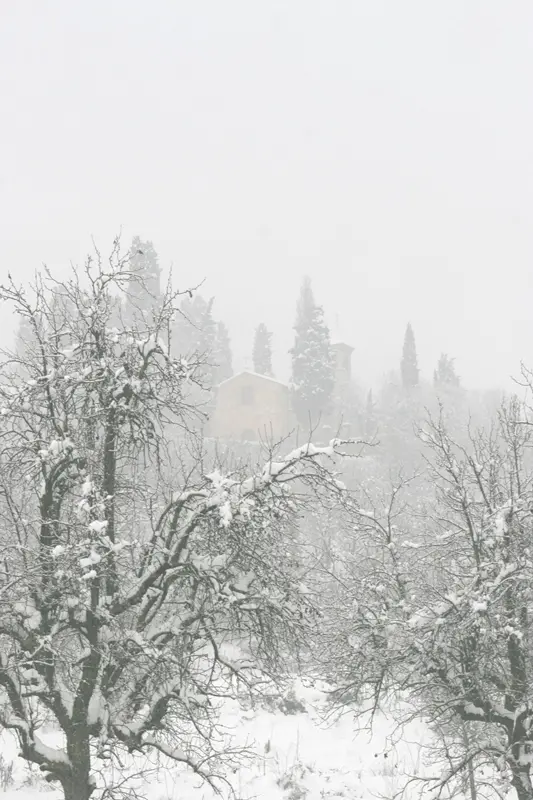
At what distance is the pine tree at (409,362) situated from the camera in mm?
66062

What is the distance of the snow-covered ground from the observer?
37.0 ft

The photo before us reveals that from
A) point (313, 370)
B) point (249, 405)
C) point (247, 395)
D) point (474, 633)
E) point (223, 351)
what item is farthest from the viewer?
point (223, 351)

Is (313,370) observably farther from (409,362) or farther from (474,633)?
(474,633)

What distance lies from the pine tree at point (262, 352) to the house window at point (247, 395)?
29.1 feet

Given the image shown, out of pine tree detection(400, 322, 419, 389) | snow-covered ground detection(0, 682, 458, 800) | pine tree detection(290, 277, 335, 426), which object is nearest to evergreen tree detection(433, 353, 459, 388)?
pine tree detection(400, 322, 419, 389)

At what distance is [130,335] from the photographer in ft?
26.6

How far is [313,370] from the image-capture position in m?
55.1

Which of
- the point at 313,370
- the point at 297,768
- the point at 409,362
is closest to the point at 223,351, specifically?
the point at 313,370

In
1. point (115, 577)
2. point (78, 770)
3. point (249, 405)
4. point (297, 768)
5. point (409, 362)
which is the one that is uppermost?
point (409, 362)

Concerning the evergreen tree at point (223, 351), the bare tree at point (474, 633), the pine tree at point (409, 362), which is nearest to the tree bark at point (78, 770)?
the bare tree at point (474, 633)

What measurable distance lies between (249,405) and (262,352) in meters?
11.6

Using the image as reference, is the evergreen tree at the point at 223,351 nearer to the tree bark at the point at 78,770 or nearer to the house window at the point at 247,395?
the house window at the point at 247,395

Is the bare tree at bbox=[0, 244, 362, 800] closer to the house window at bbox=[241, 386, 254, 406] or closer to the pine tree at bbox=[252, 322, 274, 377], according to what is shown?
the house window at bbox=[241, 386, 254, 406]

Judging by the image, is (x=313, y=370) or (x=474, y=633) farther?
(x=313, y=370)
